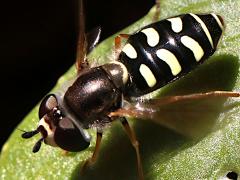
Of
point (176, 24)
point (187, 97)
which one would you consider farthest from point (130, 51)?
point (187, 97)

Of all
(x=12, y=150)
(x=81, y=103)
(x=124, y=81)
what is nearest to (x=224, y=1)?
(x=124, y=81)

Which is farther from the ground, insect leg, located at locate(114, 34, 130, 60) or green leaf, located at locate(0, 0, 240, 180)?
insect leg, located at locate(114, 34, 130, 60)

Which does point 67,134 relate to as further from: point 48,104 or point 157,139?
point 157,139

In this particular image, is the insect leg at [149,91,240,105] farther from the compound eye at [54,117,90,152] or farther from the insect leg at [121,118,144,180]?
the compound eye at [54,117,90,152]

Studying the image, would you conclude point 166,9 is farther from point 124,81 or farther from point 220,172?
point 220,172

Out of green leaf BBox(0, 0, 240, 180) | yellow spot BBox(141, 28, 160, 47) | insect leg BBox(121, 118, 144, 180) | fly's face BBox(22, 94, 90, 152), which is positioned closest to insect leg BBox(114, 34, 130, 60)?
green leaf BBox(0, 0, 240, 180)

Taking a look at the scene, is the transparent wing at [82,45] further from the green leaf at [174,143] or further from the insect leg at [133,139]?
the insect leg at [133,139]
